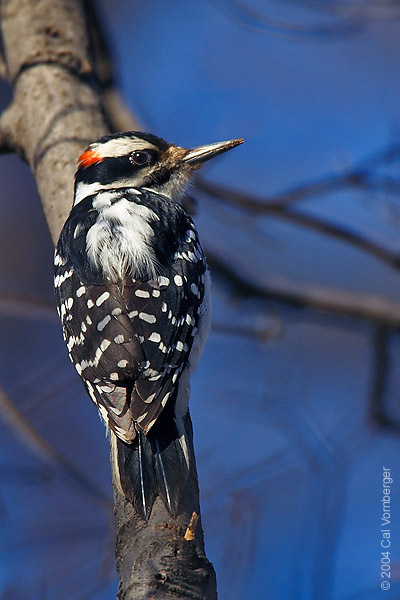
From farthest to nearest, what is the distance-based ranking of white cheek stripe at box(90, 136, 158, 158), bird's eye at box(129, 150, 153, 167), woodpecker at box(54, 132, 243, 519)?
bird's eye at box(129, 150, 153, 167) → white cheek stripe at box(90, 136, 158, 158) → woodpecker at box(54, 132, 243, 519)

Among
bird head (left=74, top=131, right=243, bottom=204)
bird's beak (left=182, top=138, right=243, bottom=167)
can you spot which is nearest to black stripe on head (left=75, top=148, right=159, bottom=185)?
bird head (left=74, top=131, right=243, bottom=204)

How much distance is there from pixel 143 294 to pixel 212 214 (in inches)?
99.3

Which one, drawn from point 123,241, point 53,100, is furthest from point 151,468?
point 53,100

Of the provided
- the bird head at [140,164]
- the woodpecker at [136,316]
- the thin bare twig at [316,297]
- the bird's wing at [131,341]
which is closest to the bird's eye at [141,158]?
the bird head at [140,164]

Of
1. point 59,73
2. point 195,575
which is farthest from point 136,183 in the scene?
point 195,575

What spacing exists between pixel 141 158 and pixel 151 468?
71.7 inches

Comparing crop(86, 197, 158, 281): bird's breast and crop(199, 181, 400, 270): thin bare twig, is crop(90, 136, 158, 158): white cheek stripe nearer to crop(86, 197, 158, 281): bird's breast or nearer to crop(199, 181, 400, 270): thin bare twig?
crop(86, 197, 158, 281): bird's breast

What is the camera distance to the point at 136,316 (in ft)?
10.2

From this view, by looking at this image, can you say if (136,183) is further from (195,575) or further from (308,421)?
(195,575)

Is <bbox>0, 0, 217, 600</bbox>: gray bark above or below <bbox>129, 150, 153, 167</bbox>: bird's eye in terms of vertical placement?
above

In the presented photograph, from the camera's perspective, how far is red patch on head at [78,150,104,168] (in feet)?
12.7

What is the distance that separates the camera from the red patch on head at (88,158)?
388cm

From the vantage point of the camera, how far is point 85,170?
12.9 ft

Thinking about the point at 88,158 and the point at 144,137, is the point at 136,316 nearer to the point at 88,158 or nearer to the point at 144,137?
the point at 88,158
